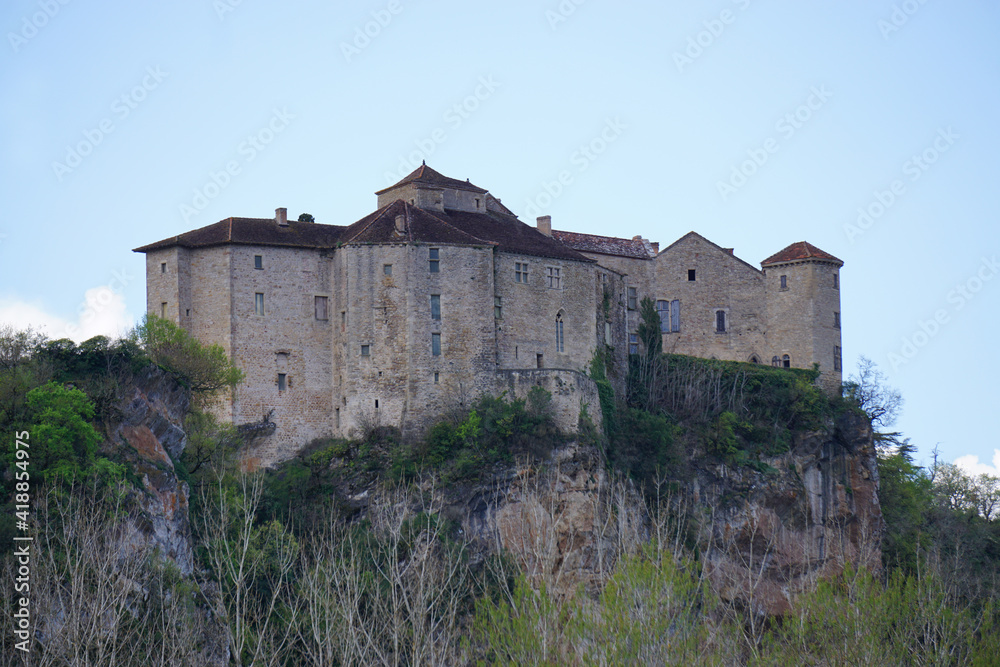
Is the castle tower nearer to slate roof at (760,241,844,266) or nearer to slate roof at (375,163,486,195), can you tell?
slate roof at (760,241,844,266)

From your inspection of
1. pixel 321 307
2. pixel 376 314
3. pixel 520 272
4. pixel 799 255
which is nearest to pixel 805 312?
pixel 799 255

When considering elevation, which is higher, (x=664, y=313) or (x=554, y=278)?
(x=554, y=278)

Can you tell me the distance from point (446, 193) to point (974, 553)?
33026 mm

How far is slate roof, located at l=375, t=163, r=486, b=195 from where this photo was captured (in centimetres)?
6556

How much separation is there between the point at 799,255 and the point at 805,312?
3077mm

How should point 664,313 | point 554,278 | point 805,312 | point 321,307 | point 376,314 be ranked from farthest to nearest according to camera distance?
point 664,313, point 805,312, point 554,278, point 321,307, point 376,314

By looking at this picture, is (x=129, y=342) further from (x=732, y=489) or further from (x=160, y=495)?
(x=732, y=489)

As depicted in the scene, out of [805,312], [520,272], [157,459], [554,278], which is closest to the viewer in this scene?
[157,459]

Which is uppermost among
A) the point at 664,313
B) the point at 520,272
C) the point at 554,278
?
the point at 520,272

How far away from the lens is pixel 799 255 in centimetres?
7319

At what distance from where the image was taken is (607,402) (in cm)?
6216

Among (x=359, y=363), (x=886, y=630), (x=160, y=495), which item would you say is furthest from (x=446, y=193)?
(x=886, y=630)

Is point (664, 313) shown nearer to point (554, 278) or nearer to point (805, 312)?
point (805, 312)

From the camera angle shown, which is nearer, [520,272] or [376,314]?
[376,314]
